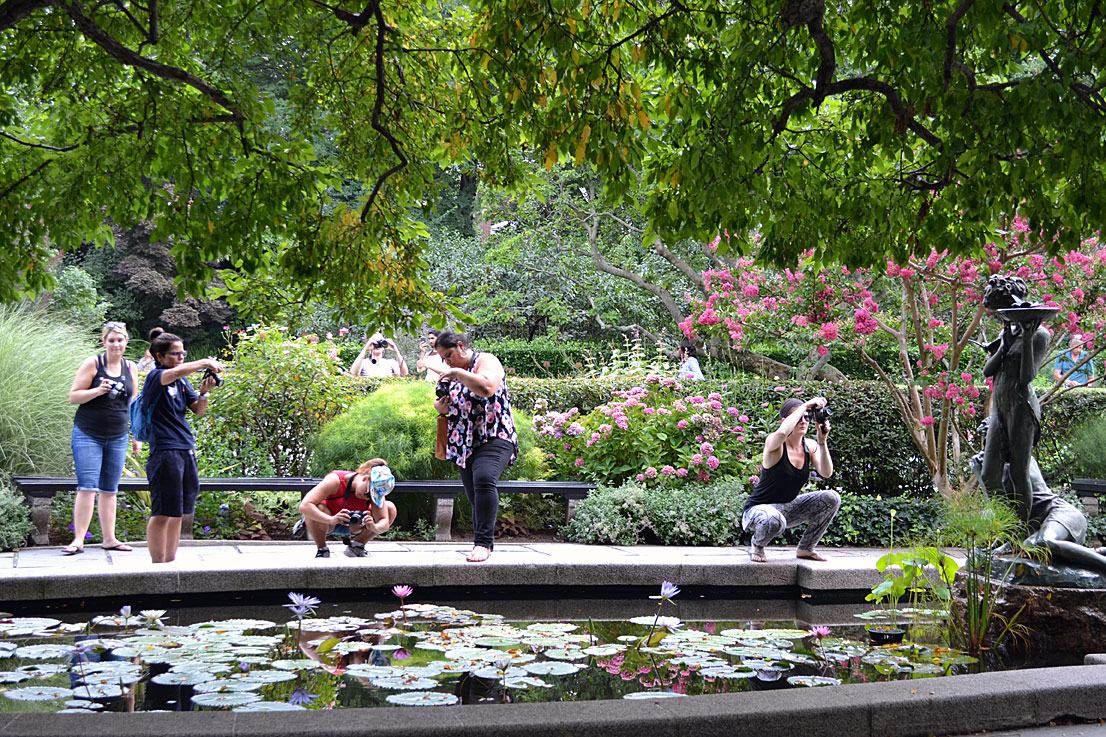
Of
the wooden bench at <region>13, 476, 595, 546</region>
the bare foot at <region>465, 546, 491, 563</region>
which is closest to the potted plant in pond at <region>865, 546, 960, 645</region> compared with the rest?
the bare foot at <region>465, 546, 491, 563</region>

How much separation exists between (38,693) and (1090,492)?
9.51 m

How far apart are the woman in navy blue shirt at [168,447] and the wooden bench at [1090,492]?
8.36m

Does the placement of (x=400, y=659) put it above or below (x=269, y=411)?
below

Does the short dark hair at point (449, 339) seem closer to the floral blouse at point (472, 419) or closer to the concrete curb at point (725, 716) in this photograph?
the floral blouse at point (472, 419)

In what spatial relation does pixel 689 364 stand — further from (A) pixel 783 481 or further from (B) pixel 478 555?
(B) pixel 478 555

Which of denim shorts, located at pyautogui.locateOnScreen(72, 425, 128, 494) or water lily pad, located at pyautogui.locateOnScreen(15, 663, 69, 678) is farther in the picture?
denim shorts, located at pyautogui.locateOnScreen(72, 425, 128, 494)

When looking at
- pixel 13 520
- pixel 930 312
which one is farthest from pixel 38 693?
pixel 930 312

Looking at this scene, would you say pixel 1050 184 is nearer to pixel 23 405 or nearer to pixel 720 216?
pixel 720 216

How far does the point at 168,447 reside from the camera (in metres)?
6.23

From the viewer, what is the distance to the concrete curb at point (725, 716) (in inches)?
122

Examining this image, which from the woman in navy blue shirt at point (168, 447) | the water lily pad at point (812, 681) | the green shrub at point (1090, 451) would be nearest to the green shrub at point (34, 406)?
the woman in navy blue shirt at point (168, 447)

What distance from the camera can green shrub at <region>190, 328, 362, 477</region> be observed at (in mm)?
9531

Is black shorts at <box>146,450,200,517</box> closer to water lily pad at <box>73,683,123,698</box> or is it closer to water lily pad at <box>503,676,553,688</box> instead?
water lily pad at <box>73,683,123,698</box>

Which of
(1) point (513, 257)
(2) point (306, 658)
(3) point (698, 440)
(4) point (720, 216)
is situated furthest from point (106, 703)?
(1) point (513, 257)
